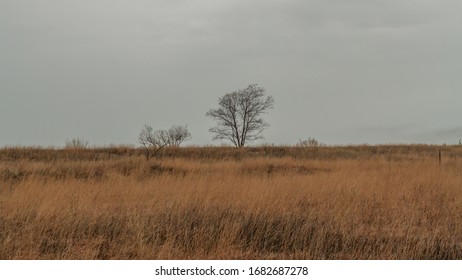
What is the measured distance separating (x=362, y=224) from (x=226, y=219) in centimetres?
241

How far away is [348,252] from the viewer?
20.4 ft

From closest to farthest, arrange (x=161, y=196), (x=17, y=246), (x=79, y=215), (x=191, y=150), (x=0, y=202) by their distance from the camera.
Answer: (x=17, y=246) → (x=79, y=215) → (x=0, y=202) → (x=161, y=196) → (x=191, y=150)

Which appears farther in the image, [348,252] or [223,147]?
[223,147]

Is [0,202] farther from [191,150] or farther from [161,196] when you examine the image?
[191,150]

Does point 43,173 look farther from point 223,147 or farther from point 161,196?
point 223,147

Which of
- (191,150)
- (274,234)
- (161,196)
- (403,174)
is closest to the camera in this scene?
(274,234)

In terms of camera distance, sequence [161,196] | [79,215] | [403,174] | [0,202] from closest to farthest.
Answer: [79,215], [0,202], [161,196], [403,174]

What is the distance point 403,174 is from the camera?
15422 millimetres

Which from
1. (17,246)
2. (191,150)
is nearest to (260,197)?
(17,246)

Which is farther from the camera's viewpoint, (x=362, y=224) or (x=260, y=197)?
(x=260, y=197)

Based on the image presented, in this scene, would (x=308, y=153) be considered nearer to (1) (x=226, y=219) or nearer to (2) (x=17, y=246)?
(1) (x=226, y=219)

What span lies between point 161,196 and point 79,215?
2777 millimetres

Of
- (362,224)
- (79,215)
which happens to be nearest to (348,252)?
(362,224)

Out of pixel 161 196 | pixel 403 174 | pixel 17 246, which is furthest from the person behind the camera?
pixel 403 174
